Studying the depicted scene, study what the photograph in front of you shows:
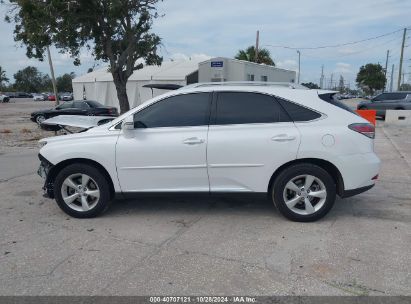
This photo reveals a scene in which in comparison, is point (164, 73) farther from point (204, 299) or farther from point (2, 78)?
point (2, 78)

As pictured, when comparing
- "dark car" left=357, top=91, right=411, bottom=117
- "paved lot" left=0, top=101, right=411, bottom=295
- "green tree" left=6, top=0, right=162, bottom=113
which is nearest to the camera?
"paved lot" left=0, top=101, right=411, bottom=295

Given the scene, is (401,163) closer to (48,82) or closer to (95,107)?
(95,107)

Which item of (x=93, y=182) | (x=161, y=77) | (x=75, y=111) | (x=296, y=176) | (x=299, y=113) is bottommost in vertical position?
→ (x=75, y=111)

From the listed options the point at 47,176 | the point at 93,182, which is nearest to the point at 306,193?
the point at 93,182

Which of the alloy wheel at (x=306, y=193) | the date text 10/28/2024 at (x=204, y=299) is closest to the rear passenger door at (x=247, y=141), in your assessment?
the alloy wheel at (x=306, y=193)

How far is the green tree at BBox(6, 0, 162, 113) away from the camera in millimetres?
17375

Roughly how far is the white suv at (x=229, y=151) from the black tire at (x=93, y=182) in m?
0.01

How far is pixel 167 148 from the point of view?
15.7 feet

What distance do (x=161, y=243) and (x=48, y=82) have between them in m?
128

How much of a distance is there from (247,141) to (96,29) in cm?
1670

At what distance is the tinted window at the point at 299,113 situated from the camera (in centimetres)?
475

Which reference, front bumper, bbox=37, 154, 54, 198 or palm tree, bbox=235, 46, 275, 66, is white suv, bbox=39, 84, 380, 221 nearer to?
front bumper, bbox=37, 154, 54, 198

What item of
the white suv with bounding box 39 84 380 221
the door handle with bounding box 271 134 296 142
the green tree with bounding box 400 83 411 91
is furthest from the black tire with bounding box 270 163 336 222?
the green tree with bounding box 400 83 411 91

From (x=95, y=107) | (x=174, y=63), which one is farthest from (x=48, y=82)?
(x=95, y=107)
